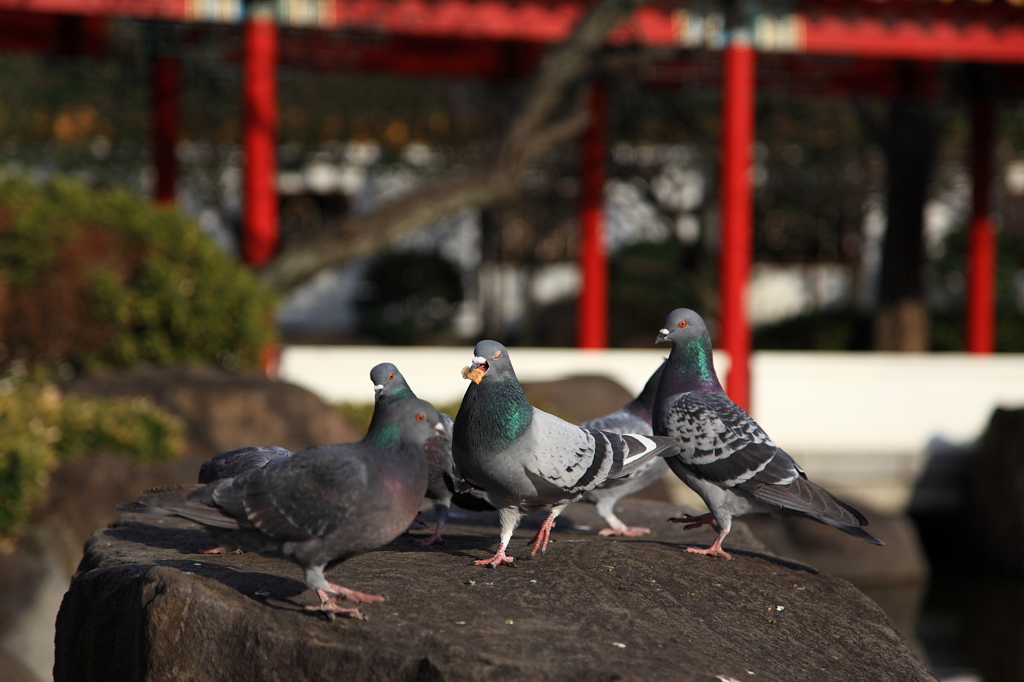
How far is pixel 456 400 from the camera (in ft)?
31.8

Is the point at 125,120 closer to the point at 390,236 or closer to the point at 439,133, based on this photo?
the point at 439,133

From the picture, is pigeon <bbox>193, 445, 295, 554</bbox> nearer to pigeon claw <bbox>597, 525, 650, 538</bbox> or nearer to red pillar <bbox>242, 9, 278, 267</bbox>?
pigeon claw <bbox>597, 525, 650, 538</bbox>

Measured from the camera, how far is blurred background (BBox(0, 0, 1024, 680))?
7.78m

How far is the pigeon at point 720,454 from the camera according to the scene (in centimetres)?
383

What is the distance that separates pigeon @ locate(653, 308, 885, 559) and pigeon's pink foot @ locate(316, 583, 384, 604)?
142 centimetres

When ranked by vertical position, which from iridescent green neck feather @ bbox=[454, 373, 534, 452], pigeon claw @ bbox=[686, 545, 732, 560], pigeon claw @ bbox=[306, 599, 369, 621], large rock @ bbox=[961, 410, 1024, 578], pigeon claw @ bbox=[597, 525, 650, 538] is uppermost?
iridescent green neck feather @ bbox=[454, 373, 534, 452]

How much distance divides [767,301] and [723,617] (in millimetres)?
20823

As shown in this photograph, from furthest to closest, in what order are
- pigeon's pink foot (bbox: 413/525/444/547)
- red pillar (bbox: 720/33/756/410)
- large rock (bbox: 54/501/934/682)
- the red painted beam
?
the red painted beam < red pillar (bbox: 720/33/756/410) < pigeon's pink foot (bbox: 413/525/444/547) < large rock (bbox: 54/501/934/682)

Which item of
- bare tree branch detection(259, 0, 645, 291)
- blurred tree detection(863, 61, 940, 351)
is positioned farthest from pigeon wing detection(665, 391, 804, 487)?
blurred tree detection(863, 61, 940, 351)

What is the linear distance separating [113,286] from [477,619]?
6.07m

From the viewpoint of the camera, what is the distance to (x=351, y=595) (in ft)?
10.3

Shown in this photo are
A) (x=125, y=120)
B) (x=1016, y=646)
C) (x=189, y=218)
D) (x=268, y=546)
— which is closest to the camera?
(x=268, y=546)

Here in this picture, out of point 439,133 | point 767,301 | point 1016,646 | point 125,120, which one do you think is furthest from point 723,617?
point 767,301

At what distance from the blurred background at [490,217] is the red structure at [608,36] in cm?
3
